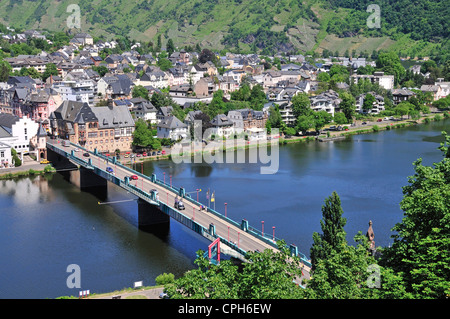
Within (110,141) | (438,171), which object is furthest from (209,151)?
(438,171)

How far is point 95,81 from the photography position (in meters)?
46.8

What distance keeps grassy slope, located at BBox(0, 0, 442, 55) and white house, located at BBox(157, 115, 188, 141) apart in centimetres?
5720

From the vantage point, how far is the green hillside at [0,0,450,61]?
287 feet

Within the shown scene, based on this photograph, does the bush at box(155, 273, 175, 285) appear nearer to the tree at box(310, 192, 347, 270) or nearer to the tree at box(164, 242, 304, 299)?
the tree at box(310, 192, 347, 270)

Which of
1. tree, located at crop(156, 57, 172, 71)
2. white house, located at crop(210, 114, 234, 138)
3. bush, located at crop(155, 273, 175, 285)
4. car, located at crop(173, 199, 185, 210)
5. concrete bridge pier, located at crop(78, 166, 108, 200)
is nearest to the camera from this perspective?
bush, located at crop(155, 273, 175, 285)

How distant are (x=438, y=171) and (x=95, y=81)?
37705mm

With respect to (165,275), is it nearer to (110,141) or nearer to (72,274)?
(72,274)

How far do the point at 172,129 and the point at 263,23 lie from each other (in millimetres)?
64763

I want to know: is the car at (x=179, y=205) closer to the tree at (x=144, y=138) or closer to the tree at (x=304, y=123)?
the tree at (x=144, y=138)

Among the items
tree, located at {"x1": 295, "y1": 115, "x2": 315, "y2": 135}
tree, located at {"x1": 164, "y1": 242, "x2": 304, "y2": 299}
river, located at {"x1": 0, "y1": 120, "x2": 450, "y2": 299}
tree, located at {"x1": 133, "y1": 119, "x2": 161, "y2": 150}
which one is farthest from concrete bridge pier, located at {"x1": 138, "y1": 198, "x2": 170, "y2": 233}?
tree, located at {"x1": 295, "y1": 115, "x2": 315, "y2": 135}

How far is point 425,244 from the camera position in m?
10.7

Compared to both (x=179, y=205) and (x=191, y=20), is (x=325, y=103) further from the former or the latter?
(x=191, y=20)

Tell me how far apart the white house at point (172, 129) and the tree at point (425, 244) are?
24.1 m

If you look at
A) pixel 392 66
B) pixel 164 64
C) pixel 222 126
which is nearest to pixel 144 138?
pixel 222 126
